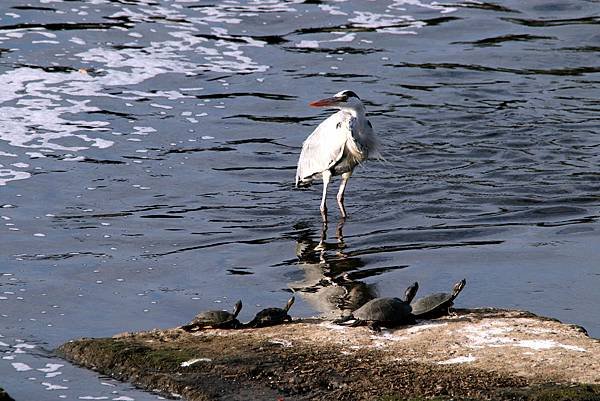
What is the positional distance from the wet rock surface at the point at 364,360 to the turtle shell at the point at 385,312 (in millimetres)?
94

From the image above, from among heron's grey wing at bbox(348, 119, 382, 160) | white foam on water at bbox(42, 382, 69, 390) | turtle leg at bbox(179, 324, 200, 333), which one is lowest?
white foam on water at bbox(42, 382, 69, 390)

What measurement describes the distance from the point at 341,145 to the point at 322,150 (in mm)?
270

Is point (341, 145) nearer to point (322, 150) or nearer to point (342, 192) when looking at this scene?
point (322, 150)

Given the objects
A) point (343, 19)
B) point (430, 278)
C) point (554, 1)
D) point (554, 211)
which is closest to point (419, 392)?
point (430, 278)

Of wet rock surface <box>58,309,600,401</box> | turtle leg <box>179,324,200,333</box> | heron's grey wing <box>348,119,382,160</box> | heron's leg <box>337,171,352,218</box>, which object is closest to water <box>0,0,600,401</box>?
heron's leg <box>337,171,352,218</box>

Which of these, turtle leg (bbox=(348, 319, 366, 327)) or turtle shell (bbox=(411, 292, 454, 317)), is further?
turtle shell (bbox=(411, 292, 454, 317))

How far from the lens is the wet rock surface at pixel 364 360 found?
7.36m

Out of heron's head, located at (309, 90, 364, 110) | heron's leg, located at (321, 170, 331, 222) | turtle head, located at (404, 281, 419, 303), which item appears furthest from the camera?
heron's head, located at (309, 90, 364, 110)

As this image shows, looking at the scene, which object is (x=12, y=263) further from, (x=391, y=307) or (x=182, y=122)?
(x=182, y=122)

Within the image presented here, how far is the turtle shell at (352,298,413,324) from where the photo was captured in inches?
334

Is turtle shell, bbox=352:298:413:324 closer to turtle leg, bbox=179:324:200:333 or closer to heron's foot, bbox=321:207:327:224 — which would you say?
turtle leg, bbox=179:324:200:333

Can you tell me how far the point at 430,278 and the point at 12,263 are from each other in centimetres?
376

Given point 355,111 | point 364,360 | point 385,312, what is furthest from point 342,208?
point 364,360

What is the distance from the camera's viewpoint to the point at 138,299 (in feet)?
33.8
